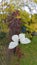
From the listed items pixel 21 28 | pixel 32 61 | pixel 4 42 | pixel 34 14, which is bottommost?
pixel 32 61

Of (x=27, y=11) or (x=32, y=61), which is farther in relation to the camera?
(x=32, y=61)

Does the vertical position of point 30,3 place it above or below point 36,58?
above

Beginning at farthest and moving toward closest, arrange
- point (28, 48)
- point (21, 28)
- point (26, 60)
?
1. point (28, 48)
2. point (26, 60)
3. point (21, 28)

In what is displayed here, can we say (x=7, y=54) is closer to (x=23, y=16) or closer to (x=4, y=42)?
(x=4, y=42)

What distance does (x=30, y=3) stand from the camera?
4.84ft

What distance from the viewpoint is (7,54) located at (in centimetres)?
170

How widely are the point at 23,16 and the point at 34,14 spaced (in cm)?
10

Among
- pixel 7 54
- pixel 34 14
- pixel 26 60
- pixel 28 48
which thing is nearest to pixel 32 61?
pixel 26 60

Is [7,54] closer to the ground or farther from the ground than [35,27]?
closer to the ground

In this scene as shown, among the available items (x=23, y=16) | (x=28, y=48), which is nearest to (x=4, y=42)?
(x=23, y=16)

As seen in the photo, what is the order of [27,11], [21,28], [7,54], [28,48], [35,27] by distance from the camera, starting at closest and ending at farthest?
[35,27] < [27,11] < [21,28] < [7,54] < [28,48]

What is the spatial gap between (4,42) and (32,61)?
209 centimetres

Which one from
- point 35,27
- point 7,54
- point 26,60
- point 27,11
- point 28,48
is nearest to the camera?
point 35,27

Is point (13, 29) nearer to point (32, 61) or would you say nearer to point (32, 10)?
point (32, 10)
